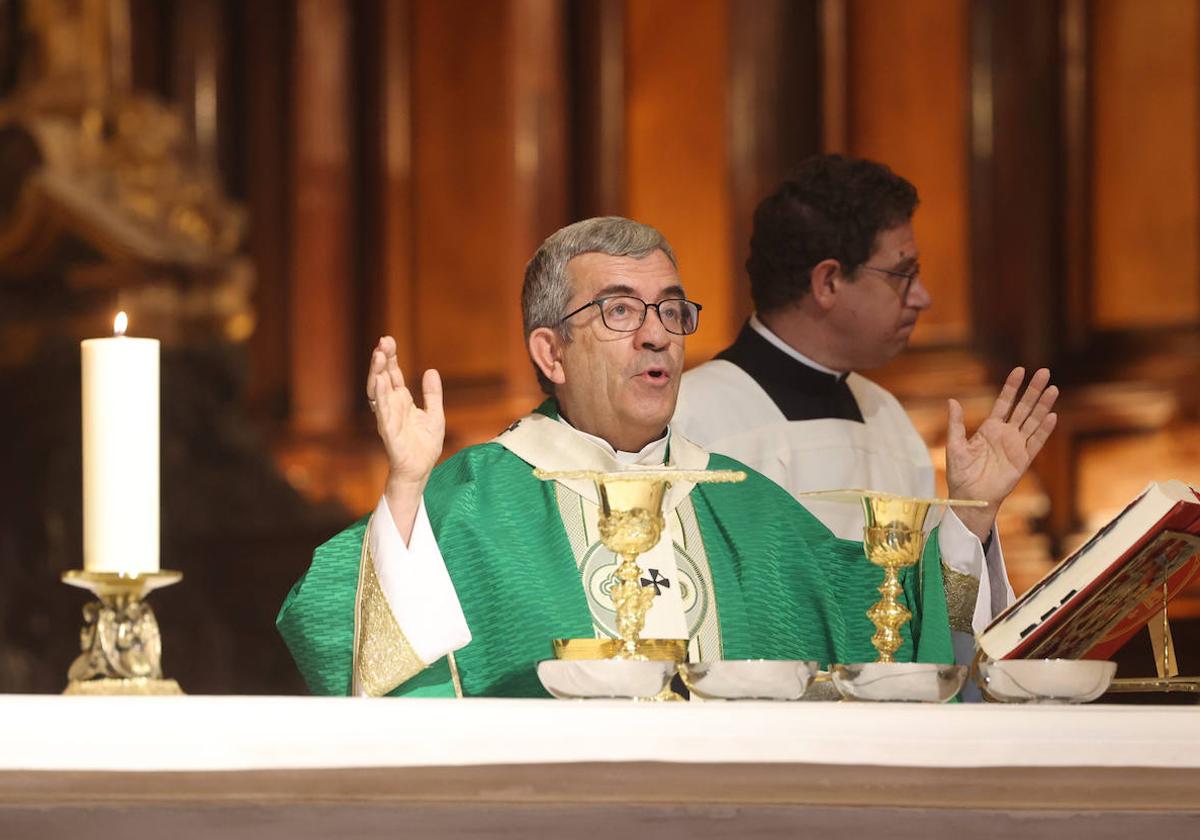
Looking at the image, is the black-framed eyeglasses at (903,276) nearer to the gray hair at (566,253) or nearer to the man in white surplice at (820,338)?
the man in white surplice at (820,338)

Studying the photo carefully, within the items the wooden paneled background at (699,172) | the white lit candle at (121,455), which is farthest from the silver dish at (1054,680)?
the wooden paneled background at (699,172)

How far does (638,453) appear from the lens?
3072 mm

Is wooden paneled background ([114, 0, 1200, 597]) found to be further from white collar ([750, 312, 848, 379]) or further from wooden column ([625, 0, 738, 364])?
white collar ([750, 312, 848, 379])

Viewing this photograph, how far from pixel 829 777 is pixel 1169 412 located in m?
3.90

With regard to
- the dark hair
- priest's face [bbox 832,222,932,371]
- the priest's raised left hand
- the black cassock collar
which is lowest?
the priest's raised left hand

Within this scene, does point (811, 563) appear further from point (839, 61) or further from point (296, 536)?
point (296, 536)

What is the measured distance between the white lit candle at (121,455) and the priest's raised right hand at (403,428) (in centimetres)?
44

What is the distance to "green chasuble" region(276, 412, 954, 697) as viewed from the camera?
2.67m

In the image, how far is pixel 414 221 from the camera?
22.7ft

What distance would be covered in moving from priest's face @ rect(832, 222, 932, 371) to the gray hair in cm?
117

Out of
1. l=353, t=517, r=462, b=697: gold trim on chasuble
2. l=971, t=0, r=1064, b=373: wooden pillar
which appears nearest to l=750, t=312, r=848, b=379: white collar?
l=971, t=0, r=1064, b=373: wooden pillar

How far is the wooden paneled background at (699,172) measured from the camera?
542 centimetres

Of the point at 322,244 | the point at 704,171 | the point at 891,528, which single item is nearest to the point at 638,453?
the point at 891,528

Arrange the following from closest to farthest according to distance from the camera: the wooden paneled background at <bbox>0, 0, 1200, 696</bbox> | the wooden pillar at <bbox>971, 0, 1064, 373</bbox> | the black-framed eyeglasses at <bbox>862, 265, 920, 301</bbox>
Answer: the black-framed eyeglasses at <bbox>862, 265, 920, 301</bbox>
the wooden paneled background at <bbox>0, 0, 1200, 696</bbox>
the wooden pillar at <bbox>971, 0, 1064, 373</bbox>
